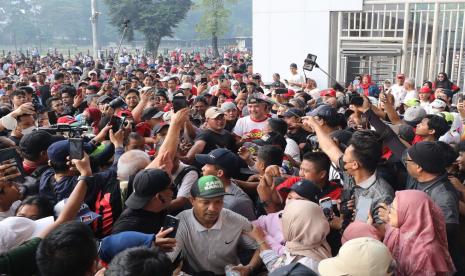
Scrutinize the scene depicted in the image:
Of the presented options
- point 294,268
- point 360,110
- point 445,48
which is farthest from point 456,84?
point 294,268

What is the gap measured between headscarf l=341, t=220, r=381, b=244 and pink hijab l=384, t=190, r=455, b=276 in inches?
5.5

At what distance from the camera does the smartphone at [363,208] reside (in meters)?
3.13

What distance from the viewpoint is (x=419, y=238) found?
2.54 m

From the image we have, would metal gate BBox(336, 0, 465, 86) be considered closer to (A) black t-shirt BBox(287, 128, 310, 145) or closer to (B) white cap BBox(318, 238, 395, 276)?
(A) black t-shirt BBox(287, 128, 310, 145)

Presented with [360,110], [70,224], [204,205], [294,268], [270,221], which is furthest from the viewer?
[360,110]

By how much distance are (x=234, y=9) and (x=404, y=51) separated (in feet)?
276

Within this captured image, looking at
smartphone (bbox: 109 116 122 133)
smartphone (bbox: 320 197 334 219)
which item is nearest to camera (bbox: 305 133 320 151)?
smartphone (bbox: 320 197 334 219)

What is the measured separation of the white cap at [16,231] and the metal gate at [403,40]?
10.7m

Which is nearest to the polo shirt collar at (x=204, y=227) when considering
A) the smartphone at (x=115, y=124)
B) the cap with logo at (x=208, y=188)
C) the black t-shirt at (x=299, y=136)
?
the cap with logo at (x=208, y=188)

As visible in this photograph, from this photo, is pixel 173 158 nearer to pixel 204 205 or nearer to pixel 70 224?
pixel 204 205

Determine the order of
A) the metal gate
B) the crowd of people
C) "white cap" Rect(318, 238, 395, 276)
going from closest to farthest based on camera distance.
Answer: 1. "white cap" Rect(318, 238, 395, 276)
2. the crowd of people
3. the metal gate

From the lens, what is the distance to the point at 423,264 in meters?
2.52

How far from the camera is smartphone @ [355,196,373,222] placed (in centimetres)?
313

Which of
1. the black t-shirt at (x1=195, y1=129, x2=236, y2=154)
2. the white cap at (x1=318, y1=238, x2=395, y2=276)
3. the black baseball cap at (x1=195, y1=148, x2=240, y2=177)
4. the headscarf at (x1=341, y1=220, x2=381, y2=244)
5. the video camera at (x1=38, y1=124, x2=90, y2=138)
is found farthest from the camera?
the black t-shirt at (x1=195, y1=129, x2=236, y2=154)
